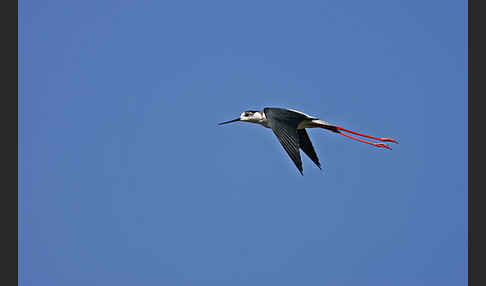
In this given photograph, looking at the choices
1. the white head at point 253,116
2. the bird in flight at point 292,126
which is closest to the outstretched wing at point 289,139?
the bird in flight at point 292,126

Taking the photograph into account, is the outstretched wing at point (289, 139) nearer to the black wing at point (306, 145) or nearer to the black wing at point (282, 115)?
the black wing at point (282, 115)

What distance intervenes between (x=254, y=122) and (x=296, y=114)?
1432 mm

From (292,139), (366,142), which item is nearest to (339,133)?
(366,142)

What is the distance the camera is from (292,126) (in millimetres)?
10648

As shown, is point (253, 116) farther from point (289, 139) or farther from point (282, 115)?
point (289, 139)

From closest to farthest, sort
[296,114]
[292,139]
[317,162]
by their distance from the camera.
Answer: [292,139]
[296,114]
[317,162]

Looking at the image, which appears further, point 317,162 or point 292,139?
point 317,162

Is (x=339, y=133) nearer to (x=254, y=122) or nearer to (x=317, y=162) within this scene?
(x=317, y=162)

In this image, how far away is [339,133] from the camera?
1242 centimetres

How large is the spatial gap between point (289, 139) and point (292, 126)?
482 millimetres

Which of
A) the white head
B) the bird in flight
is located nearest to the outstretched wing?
the bird in flight

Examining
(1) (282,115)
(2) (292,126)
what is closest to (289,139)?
(2) (292,126)

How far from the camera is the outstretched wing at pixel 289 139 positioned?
31.9 ft

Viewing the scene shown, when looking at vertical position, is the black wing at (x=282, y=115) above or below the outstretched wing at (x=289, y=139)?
above
